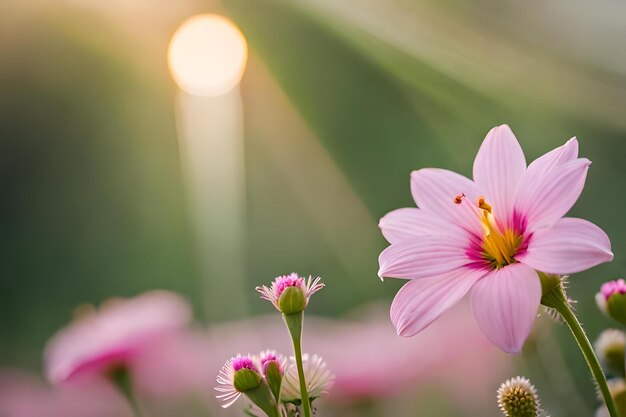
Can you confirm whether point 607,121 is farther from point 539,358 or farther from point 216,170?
point 539,358

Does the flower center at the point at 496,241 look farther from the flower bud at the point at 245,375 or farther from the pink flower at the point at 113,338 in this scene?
the pink flower at the point at 113,338

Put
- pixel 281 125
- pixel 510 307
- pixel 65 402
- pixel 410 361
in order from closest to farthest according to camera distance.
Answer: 1. pixel 510 307
2. pixel 410 361
3. pixel 65 402
4. pixel 281 125

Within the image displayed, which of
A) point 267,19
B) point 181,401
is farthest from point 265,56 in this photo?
point 181,401

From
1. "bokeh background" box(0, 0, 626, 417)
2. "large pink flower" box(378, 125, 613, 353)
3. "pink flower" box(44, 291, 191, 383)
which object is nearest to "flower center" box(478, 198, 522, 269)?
"large pink flower" box(378, 125, 613, 353)

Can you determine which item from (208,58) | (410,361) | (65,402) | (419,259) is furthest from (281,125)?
(419,259)

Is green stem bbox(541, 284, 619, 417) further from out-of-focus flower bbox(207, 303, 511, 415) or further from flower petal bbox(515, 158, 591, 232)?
out-of-focus flower bbox(207, 303, 511, 415)

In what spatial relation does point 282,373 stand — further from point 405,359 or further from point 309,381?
point 405,359
